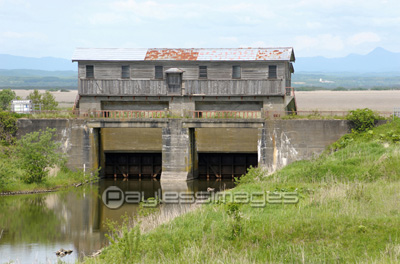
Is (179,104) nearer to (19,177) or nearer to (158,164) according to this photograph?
(158,164)

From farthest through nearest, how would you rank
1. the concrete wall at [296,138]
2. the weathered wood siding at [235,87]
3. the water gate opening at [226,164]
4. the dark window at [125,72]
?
the dark window at [125,72]
the water gate opening at [226,164]
the weathered wood siding at [235,87]
the concrete wall at [296,138]

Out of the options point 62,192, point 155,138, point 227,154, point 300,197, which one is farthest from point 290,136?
point 300,197

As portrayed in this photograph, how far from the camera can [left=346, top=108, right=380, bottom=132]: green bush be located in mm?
46969

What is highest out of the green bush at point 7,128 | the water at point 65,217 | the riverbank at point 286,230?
the green bush at point 7,128

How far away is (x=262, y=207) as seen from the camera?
26.8 metres

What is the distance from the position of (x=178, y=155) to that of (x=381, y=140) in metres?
14.7

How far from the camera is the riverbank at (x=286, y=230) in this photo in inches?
785

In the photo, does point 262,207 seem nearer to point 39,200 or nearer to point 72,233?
point 72,233

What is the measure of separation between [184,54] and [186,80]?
242 centimetres

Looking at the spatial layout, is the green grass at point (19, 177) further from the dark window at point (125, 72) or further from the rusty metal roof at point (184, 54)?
the rusty metal roof at point (184, 54)

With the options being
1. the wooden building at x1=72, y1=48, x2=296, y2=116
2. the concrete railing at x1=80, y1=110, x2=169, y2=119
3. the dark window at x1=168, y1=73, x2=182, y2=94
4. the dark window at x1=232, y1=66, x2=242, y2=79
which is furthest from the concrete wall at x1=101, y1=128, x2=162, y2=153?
the dark window at x1=232, y1=66, x2=242, y2=79

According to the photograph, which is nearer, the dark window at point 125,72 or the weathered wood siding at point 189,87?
the weathered wood siding at point 189,87

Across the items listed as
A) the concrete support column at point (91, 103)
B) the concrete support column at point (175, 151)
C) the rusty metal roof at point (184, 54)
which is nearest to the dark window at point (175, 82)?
the rusty metal roof at point (184, 54)

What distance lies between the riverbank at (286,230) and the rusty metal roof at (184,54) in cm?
2268
